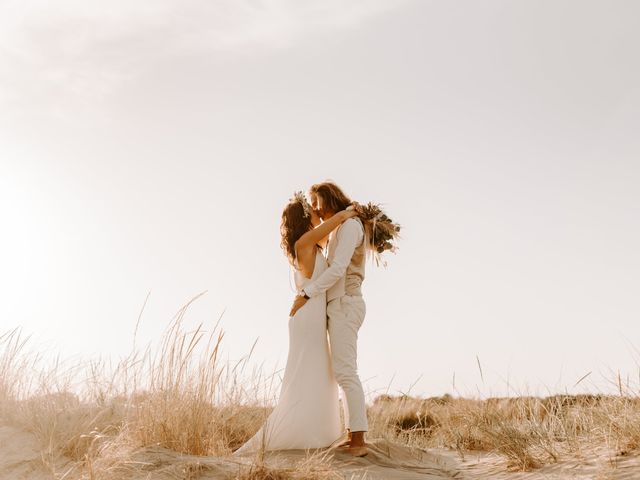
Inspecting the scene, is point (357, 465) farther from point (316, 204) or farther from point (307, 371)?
point (316, 204)

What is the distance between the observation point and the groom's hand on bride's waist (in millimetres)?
6238

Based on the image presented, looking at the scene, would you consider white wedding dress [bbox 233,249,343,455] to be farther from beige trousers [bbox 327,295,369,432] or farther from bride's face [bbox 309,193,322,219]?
bride's face [bbox 309,193,322,219]

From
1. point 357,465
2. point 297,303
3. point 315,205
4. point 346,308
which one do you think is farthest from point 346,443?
point 315,205

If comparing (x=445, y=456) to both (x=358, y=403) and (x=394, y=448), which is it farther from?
(x=358, y=403)

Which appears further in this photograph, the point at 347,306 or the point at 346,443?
the point at 347,306

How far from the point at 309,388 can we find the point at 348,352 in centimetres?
50

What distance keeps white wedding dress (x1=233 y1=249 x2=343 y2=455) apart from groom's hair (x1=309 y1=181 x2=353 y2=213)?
52cm

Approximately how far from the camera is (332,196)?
6477 mm

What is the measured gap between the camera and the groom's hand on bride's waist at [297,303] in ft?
20.5

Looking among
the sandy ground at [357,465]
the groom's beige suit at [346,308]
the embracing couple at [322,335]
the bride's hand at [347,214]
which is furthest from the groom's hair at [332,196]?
the sandy ground at [357,465]

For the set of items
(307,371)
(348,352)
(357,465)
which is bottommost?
(357,465)

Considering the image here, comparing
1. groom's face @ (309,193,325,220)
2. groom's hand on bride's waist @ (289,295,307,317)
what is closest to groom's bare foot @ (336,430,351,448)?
groom's hand on bride's waist @ (289,295,307,317)

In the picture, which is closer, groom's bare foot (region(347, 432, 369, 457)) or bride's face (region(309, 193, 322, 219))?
groom's bare foot (region(347, 432, 369, 457))

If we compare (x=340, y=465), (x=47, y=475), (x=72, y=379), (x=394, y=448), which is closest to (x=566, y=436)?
(x=394, y=448)
